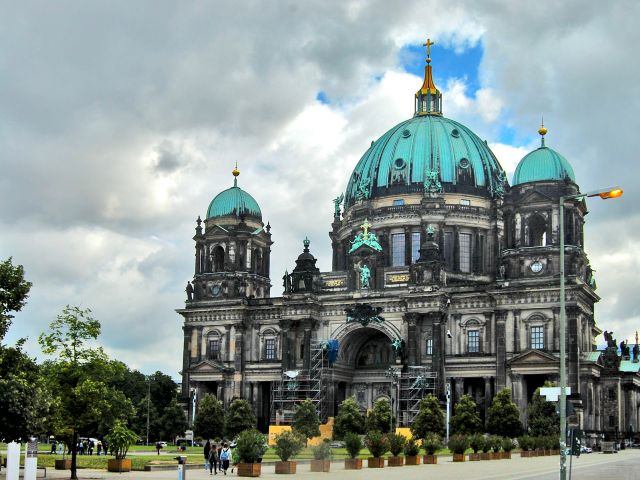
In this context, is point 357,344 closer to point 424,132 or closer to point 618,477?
point 424,132

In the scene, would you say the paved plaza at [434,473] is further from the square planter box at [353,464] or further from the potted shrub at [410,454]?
the potted shrub at [410,454]

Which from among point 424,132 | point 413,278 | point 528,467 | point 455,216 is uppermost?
point 424,132

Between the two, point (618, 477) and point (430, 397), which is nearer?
point (618, 477)

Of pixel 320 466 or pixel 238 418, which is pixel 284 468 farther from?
pixel 238 418

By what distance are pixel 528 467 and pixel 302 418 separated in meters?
42.3

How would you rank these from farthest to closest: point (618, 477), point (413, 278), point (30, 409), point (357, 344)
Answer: point (357, 344)
point (413, 278)
point (618, 477)
point (30, 409)

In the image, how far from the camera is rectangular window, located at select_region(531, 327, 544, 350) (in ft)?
336

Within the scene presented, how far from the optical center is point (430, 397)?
9862cm

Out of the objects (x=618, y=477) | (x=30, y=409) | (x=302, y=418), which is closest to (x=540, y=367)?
(x=302, y=418)

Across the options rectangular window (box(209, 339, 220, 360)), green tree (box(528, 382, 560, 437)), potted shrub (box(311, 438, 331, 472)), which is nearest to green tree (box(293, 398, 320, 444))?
green tree (box(528, 382, 560, 437))

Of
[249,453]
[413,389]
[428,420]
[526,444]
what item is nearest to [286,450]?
[249,453]

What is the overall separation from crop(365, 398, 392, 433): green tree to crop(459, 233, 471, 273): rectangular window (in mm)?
23770

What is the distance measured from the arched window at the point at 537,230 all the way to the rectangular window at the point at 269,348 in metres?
32.3

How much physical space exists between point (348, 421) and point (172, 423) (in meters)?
21.7
